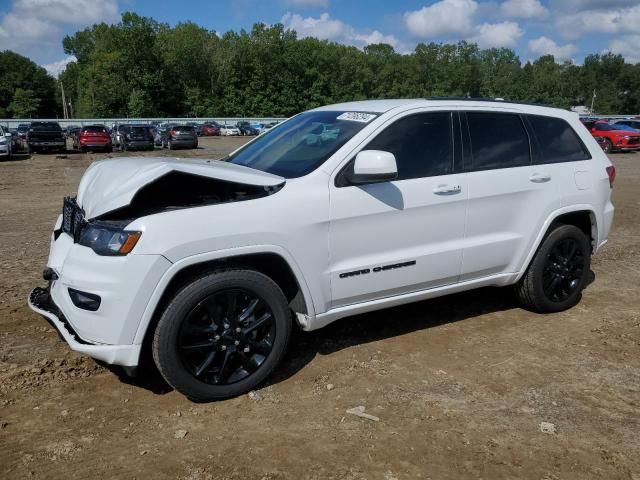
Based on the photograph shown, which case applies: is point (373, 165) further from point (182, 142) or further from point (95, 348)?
point (182, 142)

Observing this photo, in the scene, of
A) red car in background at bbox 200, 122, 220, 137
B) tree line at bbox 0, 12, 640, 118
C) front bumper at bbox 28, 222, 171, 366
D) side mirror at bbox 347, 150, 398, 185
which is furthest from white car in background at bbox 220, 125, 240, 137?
front bumper at bbox 28, 222, 171, 366

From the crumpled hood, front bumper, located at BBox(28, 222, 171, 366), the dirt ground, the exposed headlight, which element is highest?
the crumpled hood

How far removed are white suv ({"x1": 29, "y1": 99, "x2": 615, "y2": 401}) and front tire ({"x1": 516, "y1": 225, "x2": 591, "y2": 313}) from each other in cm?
2

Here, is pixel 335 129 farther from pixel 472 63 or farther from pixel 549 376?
pixel 472 63

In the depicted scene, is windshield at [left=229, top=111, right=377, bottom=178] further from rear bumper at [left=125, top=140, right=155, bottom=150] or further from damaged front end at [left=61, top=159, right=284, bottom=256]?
rear bumper at [left=125, top=140, right=155, bottom=150]

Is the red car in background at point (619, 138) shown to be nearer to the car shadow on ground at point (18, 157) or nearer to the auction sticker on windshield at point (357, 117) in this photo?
the auction sticker on windshield at point (357, 117)

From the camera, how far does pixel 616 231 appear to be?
8.69m

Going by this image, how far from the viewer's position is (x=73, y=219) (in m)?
3.56

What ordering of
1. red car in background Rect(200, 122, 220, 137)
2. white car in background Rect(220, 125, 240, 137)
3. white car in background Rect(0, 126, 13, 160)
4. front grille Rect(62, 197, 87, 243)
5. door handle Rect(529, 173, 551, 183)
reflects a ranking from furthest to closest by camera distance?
white car in background Rect(220, 125, 240, 137) → red car in background Rect(200, 122, 220, 137) → white car in background Rect(0, 126, 13, 160) → door handle Rect(529, 173, 551, 183) → front grille Rect(62, 197, 87, 243)

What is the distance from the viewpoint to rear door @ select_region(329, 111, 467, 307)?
11.8ft

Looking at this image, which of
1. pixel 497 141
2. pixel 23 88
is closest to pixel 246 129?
pixel 497 141

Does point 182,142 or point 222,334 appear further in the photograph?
point 182,142

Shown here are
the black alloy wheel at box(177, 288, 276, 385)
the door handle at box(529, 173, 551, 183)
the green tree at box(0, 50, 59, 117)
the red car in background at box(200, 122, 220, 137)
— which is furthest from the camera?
the green tree at box(0, 50, 59, 117)

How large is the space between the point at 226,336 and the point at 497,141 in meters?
2.59
